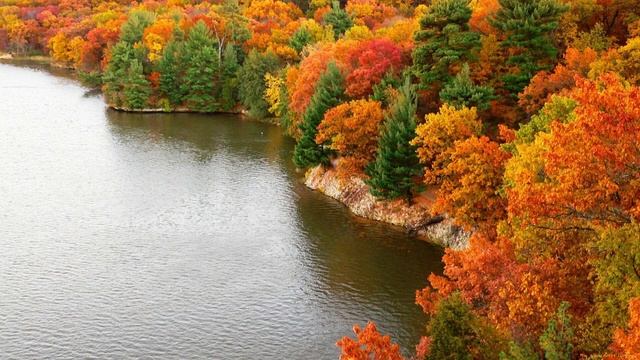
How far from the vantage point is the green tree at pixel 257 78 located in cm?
8762

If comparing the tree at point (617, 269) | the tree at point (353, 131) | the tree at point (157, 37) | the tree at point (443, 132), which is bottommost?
the tree at point (157, 37)

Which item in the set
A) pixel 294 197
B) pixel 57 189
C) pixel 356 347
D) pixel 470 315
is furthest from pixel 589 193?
pixel 57 189

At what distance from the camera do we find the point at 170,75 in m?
92.5

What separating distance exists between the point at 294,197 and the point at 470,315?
32.4 metres

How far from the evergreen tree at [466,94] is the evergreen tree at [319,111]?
11.7 metres

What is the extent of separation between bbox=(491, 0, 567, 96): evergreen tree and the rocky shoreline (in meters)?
12.2

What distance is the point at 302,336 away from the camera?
3325cm

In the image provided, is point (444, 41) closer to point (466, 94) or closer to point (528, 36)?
point (528, 36)

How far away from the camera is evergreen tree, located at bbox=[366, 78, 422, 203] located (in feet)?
153

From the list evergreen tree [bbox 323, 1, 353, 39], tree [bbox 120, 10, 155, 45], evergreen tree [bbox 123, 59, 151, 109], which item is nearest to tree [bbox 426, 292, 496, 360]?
evergreen tree [bbox 323, 1, 353, 39]

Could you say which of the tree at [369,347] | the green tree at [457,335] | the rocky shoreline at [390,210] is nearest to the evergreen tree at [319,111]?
the rocky shoreline at [390,210]

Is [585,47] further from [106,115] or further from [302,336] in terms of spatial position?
[106,115]

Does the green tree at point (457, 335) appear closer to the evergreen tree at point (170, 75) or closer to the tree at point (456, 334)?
the tree at point (456, 334)

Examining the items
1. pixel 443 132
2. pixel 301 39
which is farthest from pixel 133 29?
pixel 443 132
